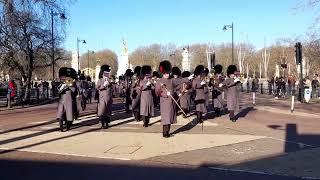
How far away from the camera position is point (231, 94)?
19.5 meters

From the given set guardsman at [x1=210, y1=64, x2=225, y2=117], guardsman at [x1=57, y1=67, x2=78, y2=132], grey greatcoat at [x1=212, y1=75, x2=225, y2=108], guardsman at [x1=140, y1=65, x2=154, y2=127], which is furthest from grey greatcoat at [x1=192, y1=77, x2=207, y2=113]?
guardsman at [x1=57, y1=67, x2=78, y2=132]

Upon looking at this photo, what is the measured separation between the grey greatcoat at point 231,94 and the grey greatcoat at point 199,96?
2.84 ft

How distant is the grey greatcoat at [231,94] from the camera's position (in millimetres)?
19453

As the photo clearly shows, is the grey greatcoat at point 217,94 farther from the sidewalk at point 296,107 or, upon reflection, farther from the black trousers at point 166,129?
the black trousers at point 166,129

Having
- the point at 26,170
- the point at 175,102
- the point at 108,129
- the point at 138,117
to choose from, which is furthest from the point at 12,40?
the point at 26,170

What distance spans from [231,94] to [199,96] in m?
1.16

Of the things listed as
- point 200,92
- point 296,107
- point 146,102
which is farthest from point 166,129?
point 296,107

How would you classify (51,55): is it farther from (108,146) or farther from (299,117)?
(108,146)

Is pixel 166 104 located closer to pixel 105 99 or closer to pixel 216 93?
pixel 105 99

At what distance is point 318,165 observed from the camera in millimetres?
10195

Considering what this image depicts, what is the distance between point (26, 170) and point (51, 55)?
37155mm

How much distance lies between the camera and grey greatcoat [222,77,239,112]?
1945cm

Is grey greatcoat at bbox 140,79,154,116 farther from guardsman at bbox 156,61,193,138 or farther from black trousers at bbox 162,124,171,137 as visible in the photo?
black trousers at bbox 162,124,171,137

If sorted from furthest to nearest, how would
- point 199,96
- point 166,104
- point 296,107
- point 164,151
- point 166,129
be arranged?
1. point 296,107
2. point 199,96
3. point 166,104
4. point 166,129
5. point 164,151
